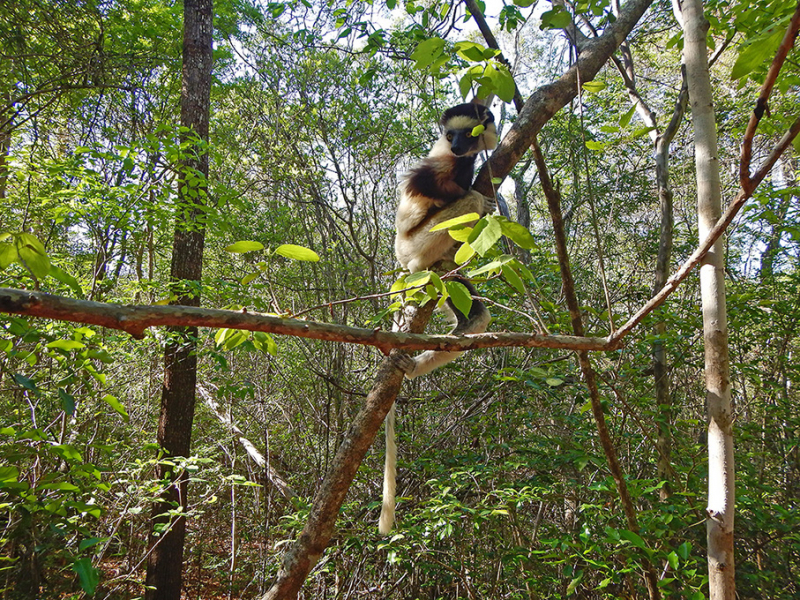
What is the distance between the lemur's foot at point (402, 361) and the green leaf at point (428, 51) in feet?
5.30

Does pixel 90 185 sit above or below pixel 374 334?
above

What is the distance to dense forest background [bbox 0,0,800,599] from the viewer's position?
9.89 ft

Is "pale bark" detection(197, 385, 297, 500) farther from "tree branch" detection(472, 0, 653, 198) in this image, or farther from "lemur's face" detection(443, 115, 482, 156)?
"tree branch" detection(472, 0, 653, 198)

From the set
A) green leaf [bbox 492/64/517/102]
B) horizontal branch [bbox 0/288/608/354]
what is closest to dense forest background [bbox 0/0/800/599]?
green leaf [bbox 492/64/517/102]

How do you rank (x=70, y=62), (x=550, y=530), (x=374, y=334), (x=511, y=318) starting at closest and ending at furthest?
(x=374, y=334)
(x=550, y=530)
(x=511, y=318)
(x=70, y=62)

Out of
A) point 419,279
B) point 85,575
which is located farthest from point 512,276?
point 85,575

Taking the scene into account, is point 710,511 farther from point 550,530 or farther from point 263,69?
point 263,69

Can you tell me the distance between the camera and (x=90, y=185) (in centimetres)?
397

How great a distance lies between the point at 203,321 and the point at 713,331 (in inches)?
61.4

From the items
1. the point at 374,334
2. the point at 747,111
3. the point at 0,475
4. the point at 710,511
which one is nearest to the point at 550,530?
the point at 710,511

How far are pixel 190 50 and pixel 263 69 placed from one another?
5.05ft

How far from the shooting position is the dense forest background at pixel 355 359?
9.89 ft

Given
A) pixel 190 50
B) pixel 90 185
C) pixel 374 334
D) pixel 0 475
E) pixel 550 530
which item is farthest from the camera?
pixel 190 50

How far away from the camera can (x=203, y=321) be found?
40.2 inches
